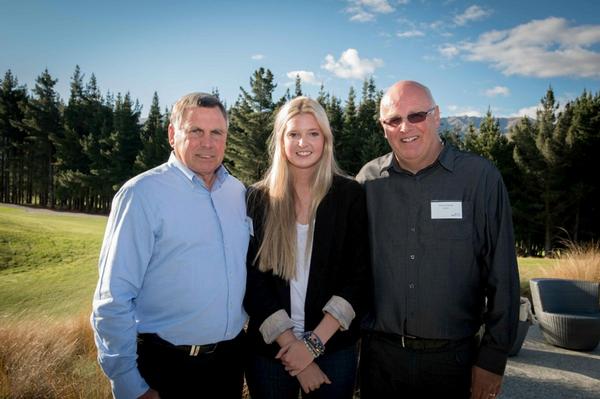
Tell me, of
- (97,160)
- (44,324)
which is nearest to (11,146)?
(97,160)

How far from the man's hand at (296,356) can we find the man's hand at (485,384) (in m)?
1.13

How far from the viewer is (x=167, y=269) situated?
8.14 ft

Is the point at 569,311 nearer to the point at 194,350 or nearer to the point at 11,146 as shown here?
the point at 194,350

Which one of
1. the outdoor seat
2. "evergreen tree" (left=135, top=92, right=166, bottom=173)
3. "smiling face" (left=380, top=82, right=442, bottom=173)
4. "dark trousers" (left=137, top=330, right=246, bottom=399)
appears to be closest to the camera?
"dark trousers" (left=137, top=330, right=246, bottom=399)

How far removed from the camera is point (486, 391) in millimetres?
2520

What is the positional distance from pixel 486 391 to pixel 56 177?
4952 centimetres

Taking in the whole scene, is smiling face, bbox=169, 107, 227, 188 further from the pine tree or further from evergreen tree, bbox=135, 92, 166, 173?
evergreen tree, bbox=135, 92, 166, 173

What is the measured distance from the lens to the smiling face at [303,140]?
8.95 ft

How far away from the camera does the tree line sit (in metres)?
36.5

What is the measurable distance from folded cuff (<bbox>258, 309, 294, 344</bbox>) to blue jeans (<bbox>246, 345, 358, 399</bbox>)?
0.77 feet

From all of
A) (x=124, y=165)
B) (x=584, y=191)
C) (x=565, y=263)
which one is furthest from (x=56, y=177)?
(x=584, y=191)

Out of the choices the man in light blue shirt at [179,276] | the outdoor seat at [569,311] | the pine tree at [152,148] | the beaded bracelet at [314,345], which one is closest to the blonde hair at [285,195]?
the man in light blue shirt at [179,276]

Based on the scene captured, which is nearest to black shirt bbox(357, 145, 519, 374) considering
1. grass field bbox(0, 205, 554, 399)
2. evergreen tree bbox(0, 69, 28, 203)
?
grass field bbox(0, 205, 554, 399)

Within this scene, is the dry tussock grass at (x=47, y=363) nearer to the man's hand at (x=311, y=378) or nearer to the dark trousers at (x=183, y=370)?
the dark trousers at (x=183, y=370)
